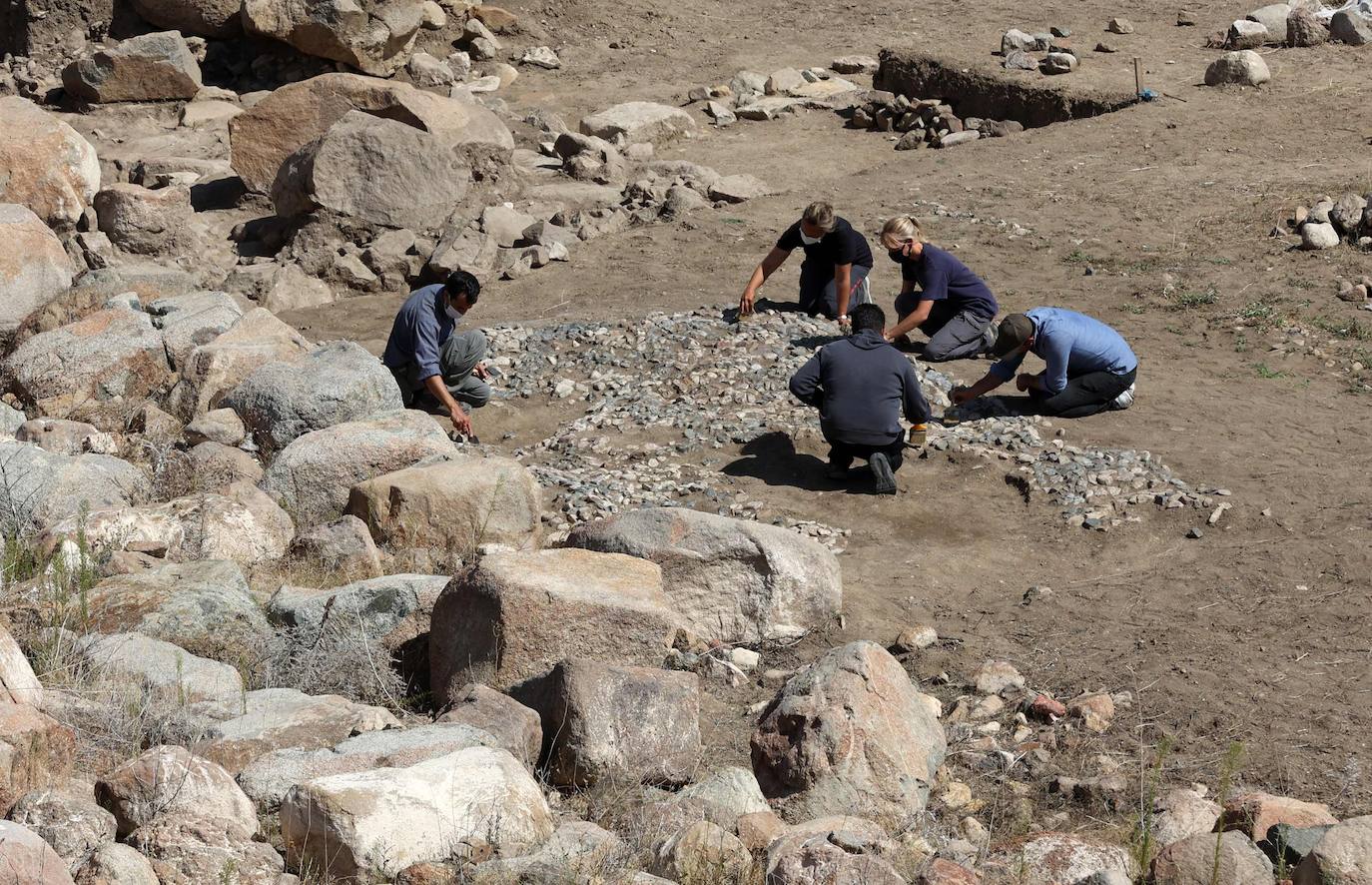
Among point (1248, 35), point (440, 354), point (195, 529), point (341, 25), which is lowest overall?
point (440, 354)

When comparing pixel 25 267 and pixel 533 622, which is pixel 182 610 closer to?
pixel 533 622

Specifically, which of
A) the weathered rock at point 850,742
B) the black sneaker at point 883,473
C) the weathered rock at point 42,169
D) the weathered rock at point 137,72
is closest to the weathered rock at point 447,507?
the black sneaker at point 883,473

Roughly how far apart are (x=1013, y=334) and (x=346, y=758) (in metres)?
5.39

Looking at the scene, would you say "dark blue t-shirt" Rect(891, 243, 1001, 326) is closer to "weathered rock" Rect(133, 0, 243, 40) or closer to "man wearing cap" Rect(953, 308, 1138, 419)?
A: "man wearing cap" Rect(953, 308, 1138, 419)

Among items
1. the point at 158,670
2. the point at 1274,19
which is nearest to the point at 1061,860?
the point at 158,670

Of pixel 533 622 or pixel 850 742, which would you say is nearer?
pixel 850 742

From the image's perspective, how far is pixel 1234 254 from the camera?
37.1ft

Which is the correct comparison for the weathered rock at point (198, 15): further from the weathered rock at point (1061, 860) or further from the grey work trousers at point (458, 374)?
the weathered rock at point (1061, 860)

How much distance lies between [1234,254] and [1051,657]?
6.58 meters

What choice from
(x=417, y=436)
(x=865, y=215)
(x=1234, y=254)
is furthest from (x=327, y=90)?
(x=1234, y=254)

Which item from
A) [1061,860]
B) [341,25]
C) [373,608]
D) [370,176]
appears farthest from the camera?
[341,25]

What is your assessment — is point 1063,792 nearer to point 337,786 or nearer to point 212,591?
point 337,786

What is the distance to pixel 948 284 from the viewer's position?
9.96 m

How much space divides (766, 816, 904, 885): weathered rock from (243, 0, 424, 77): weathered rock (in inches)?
597
